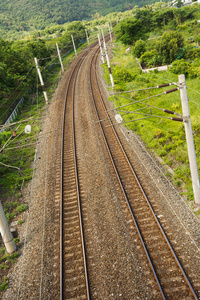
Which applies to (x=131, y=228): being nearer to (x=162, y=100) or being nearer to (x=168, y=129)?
(x=168, y=129)

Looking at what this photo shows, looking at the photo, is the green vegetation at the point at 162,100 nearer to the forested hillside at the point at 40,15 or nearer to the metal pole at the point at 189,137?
the metal pole at the point at 189,137

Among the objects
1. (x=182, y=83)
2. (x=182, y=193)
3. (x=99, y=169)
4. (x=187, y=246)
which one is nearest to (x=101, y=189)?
(x=99, y=169)

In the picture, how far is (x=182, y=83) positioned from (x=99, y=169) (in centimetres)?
803

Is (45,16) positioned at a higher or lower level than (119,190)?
higher

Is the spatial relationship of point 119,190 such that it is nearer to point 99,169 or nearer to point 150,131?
point 99,169

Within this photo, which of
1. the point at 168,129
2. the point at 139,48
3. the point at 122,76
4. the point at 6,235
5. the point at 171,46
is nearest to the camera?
the point at 6,235

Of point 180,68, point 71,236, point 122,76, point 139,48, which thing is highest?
point 139,48

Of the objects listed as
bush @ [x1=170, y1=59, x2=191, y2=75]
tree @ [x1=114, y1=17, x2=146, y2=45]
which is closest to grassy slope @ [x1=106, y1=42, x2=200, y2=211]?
bush @ [x1=170, y1=59, x2=191, y2=75]

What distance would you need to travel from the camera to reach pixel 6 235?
10664 millimetres

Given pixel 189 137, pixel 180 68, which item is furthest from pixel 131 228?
pixel 180 68

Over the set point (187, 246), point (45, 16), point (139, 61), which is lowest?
point (187, 246)

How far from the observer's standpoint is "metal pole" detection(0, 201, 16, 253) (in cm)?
1057

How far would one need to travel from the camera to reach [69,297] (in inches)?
336

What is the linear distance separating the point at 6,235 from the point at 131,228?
5.33 m
